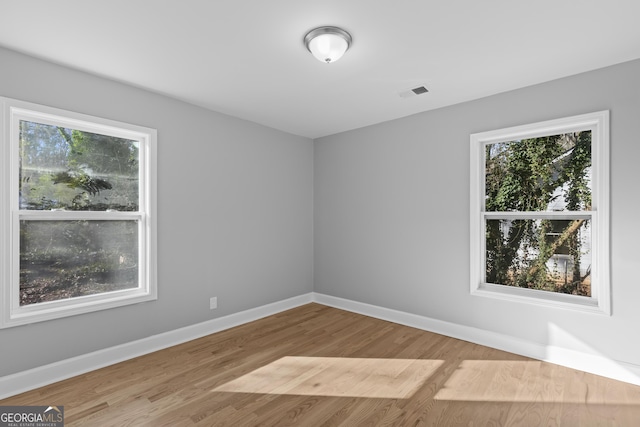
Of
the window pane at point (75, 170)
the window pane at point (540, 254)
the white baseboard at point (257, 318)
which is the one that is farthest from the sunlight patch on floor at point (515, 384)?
the window pane at point (75, 170)

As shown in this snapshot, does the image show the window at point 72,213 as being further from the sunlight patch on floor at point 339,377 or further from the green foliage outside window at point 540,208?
the green foliage outside window at point 540,208

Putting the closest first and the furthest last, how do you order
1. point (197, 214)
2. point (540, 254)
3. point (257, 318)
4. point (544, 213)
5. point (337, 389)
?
point (337, 389) → point (544, 213) → point (540, 254) → point (197, 214) → point (257, 318)

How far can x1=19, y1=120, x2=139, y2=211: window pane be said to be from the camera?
98.1 inches

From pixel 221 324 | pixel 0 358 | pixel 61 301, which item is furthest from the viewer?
pixel 221 324

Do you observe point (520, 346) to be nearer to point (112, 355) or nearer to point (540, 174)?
point (540, 174)

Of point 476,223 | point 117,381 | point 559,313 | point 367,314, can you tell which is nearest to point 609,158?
point 476,223

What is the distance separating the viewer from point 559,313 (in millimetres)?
2809

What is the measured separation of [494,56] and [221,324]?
3.76 m

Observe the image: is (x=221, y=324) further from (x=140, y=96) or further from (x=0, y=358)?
(x=140, y=96)

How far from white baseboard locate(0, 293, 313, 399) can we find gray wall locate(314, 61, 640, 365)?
4.88 ft

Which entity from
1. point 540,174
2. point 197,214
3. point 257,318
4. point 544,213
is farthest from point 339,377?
point 540,174

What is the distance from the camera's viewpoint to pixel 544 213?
297 cm

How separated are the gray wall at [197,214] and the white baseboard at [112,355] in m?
0.06

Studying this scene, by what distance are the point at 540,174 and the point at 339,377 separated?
2723 mm
